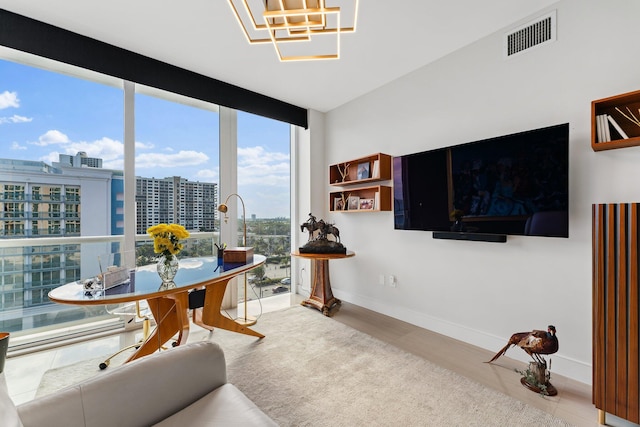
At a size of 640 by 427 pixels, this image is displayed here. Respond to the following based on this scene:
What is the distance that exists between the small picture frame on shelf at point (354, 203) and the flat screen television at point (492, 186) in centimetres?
62

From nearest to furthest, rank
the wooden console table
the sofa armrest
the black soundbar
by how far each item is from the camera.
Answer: the sofa armrest
the black soundbar
the wooden console table

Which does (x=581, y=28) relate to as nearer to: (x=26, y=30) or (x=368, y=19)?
(x=368, y=19)

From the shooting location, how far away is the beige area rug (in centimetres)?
161

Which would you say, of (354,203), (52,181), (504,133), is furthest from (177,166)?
(504,133)

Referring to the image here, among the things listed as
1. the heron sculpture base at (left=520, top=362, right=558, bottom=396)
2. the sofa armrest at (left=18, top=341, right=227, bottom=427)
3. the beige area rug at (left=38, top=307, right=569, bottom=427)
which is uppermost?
the sofa armrest at (left=18, top=341, right=227, bottom=427)

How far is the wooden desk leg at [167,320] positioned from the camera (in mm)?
2037

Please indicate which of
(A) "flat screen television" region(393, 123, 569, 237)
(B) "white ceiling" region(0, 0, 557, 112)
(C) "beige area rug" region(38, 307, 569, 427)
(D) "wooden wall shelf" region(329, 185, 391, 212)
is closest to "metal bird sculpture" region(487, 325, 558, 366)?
(C) "beige area rug" region(38, 307, 569, 427)

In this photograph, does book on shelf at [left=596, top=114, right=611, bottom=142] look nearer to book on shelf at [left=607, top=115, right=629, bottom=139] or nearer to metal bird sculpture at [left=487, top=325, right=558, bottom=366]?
book on shelf at [left=607, top=115, right=629, bottom=139]

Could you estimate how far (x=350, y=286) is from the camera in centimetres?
371

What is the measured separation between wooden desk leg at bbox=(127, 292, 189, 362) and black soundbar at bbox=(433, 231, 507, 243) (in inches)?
89.2

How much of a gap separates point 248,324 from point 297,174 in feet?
7.16

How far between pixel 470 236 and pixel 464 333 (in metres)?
0.90

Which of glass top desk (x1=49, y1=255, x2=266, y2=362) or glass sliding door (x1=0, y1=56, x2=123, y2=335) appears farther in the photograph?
glass sliding door (x1=0, y1=56, x2=123, y2=335)

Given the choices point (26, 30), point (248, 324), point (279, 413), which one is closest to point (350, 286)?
point (248, 324)
